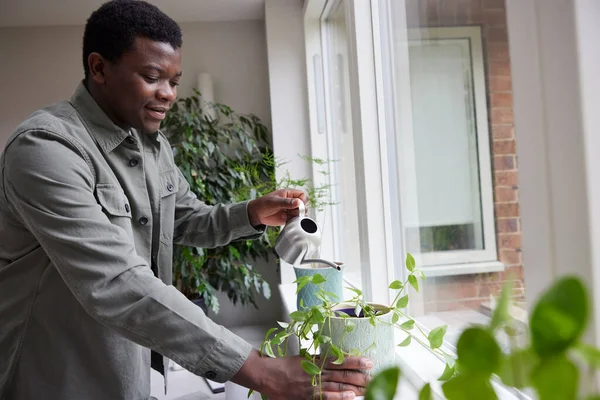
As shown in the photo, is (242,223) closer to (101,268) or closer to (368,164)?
(368,164)

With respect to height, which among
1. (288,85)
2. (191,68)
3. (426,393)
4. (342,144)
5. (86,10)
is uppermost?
(86,10)

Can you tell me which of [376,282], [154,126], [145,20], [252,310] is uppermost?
[145,20]

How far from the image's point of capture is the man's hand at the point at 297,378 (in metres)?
0.75

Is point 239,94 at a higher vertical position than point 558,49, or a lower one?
higher

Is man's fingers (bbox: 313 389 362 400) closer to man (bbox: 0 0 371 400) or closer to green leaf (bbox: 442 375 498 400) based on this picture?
man (bbox: 0 0 371 400)

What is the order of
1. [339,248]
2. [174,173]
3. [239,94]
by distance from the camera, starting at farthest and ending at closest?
[239,94] < [339,248] < [174,173]

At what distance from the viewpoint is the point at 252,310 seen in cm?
332

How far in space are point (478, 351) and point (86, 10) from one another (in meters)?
3.31

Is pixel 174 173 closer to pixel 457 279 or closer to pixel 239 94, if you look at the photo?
pixel 457 279

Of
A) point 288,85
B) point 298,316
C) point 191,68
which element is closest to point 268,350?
point 298,316

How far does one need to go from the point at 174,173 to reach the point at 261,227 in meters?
0.28

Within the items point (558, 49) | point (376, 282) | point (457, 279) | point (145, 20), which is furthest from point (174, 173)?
point (558, 49)

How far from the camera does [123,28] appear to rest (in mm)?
1089

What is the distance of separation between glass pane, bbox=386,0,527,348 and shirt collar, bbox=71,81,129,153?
27.5 inches
